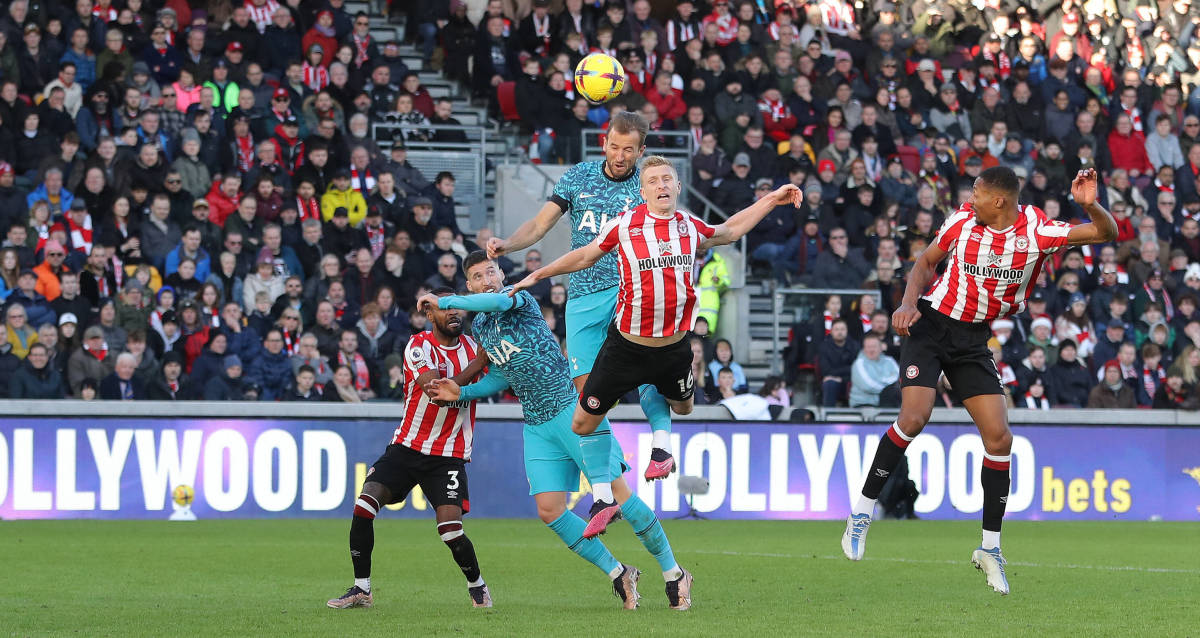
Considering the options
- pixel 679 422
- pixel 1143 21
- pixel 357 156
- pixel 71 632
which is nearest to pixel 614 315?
pixel 71 632

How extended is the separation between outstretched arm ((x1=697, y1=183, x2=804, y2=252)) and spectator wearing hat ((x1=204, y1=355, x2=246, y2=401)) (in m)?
9.38

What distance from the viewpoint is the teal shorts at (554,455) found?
9453 millimetres

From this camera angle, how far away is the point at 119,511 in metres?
16.6

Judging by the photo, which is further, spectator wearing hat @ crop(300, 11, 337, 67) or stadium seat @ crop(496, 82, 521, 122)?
stadium seat @ crop(496, 82, 521, 122)

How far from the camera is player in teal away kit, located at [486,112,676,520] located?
9.56 metres

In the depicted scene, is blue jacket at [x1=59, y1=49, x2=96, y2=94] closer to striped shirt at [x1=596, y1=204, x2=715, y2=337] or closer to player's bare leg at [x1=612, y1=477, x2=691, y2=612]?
player's bare leg at [x1=612, y1=477, x2=691, y2=612]

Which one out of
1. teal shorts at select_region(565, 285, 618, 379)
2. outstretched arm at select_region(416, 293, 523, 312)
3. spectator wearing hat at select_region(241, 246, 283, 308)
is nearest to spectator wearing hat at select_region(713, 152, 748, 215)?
spectator wearing hat at select_region(241, 246, 283, 308)

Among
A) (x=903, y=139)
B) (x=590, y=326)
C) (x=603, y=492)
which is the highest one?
(x=903, y=139)

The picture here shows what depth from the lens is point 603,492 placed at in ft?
29.6

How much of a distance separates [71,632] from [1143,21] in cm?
2430

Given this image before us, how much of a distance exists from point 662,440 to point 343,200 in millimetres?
11109

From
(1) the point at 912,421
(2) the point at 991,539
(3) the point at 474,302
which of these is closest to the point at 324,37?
(3) the point at 474,302

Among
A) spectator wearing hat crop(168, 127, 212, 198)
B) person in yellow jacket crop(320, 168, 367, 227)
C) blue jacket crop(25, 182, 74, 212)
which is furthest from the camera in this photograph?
person in yellow jacket crop(320, 168, 367, 227)

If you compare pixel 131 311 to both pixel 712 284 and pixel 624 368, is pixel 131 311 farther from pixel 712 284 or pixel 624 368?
pixel 624 368
